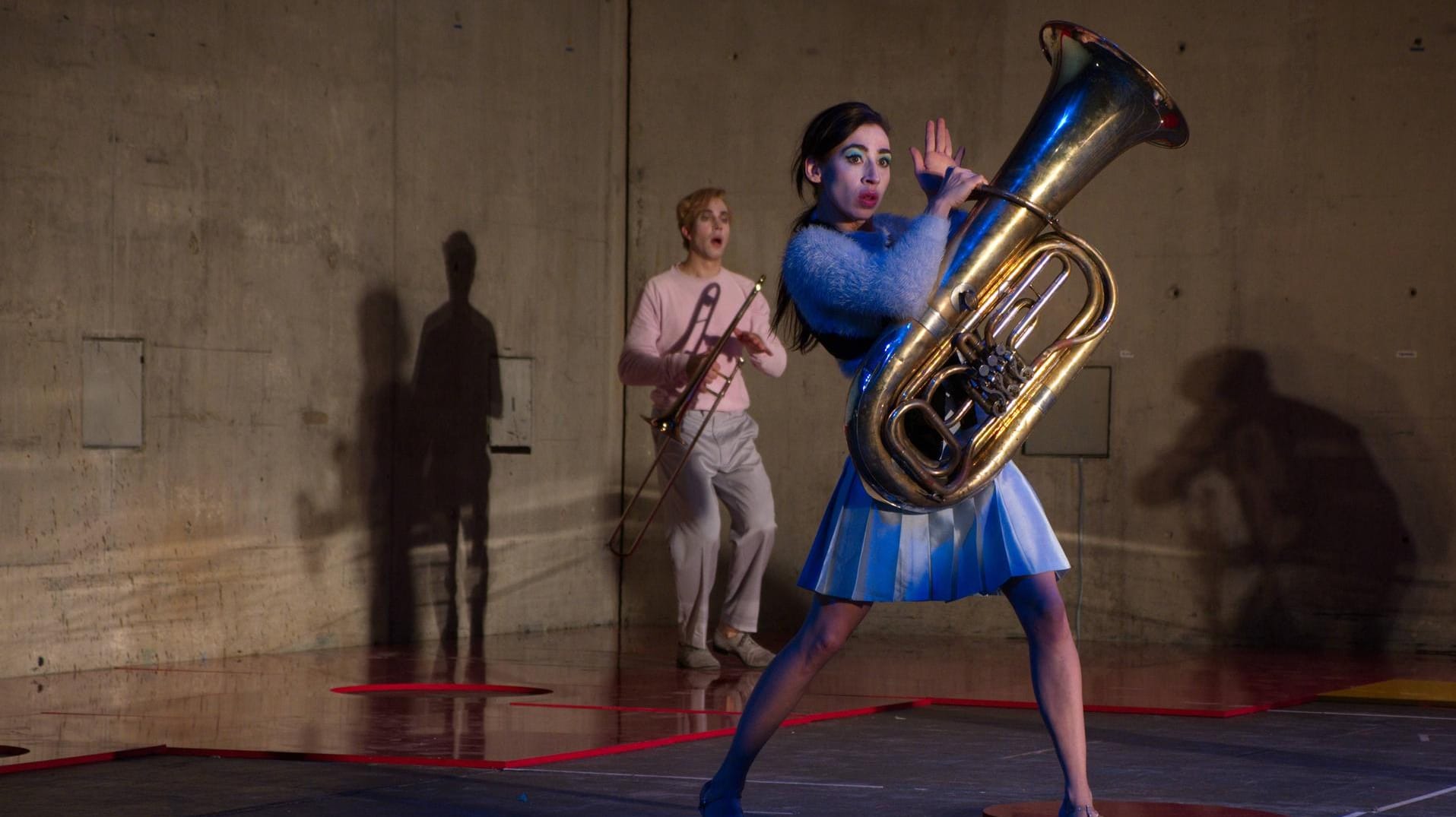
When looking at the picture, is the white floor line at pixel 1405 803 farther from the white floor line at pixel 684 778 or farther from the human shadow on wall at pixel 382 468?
the human shadow on wall at pixel 382 468

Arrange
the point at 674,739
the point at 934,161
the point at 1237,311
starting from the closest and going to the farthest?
the point at 934,161 < the point at 674,739 < the point at 1237,311

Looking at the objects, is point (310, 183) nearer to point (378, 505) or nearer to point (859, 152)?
point (378, 505)

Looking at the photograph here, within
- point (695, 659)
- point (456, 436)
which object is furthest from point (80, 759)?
point (456, 436)

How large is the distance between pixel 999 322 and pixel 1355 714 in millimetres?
2724

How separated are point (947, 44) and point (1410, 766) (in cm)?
487

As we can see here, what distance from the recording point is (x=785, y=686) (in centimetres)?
376

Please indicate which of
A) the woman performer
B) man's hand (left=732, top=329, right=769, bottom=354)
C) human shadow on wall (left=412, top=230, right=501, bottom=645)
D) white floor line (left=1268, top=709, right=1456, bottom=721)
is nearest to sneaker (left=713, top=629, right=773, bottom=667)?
man's hand (left=732, top=329, right=769, bottom=354)

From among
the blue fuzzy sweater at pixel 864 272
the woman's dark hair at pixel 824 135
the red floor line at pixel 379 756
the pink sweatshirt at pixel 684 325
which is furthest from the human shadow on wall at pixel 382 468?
the blue fuzzy sweater at pixel 864 272

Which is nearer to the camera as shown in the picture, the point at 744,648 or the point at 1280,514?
the point at 744,648

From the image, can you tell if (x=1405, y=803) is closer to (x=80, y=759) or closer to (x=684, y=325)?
(x=80, y=759)

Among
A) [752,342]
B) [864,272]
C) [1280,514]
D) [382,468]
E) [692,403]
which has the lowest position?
[1280,514]

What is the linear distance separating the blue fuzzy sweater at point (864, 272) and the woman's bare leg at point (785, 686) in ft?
1.66

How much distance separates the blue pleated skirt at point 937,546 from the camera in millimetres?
3668

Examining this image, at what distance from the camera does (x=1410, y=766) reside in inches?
185
